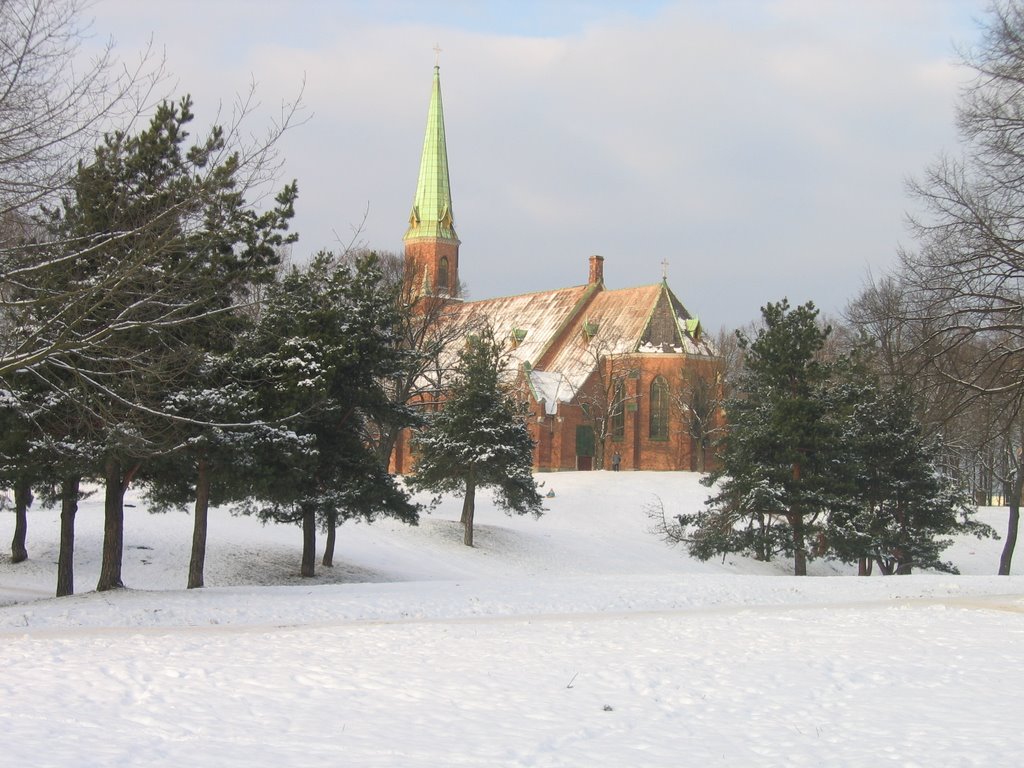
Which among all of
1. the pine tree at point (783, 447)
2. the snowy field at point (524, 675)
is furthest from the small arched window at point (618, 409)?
the snowy field at point (524, 675)

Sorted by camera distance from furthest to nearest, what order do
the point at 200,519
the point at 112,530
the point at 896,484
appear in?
the point at 896,484 → the point at 200,519 → the point at 112,530

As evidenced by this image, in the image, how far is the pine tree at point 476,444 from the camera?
3338 centimetres

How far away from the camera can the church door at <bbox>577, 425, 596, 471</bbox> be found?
63.1 m

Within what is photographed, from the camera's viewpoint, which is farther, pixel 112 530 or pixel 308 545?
pixel 308 545

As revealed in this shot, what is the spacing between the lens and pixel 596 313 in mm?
68062

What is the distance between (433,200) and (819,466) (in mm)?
49551

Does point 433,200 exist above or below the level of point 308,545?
above

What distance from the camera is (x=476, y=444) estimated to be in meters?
33.4

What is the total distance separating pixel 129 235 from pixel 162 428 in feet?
17.0

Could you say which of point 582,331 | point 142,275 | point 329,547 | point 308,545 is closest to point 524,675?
point 142,275

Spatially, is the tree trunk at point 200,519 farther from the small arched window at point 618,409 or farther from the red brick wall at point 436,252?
the red brick wall at point 436,252

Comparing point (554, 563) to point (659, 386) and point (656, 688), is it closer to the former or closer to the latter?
point (656, 688)

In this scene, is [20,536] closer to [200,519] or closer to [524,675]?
[200,519]

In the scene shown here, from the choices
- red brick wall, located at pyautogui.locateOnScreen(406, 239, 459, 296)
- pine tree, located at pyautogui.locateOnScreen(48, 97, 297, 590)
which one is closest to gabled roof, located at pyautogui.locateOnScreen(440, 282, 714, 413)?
red brick wall, located at pyautogui.locateOnScreen(406, 239, 459, 296)
